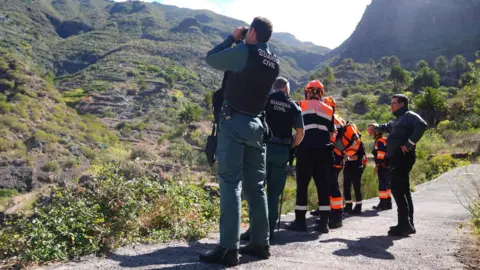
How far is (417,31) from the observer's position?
166 metres

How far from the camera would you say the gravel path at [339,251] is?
3391 mm

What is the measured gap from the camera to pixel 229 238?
3287mm

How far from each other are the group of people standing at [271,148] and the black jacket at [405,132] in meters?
0.01

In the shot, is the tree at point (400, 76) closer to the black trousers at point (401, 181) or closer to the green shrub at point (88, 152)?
the green shrub at point (88, 152)

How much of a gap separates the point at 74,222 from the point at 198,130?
152 ft

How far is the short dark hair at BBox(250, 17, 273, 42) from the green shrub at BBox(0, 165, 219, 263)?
211cm

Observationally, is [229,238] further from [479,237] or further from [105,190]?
[479,237]

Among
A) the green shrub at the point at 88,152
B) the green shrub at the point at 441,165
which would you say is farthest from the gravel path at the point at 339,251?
the green shrub at the point at 88,152

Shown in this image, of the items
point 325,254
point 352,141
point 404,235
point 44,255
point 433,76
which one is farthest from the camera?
point 433,76

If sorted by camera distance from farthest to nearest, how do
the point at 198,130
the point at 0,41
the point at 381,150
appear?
the point at 0,41 < the point at 198,130 < the point at 381,150

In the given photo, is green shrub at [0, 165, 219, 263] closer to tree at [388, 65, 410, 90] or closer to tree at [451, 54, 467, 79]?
tree at [388, 65, 410, 90]

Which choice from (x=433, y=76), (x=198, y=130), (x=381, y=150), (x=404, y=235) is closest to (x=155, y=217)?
(x=404, y=235)

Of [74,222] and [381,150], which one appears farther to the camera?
[381,150]

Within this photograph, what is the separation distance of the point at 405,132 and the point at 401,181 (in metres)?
0.59
